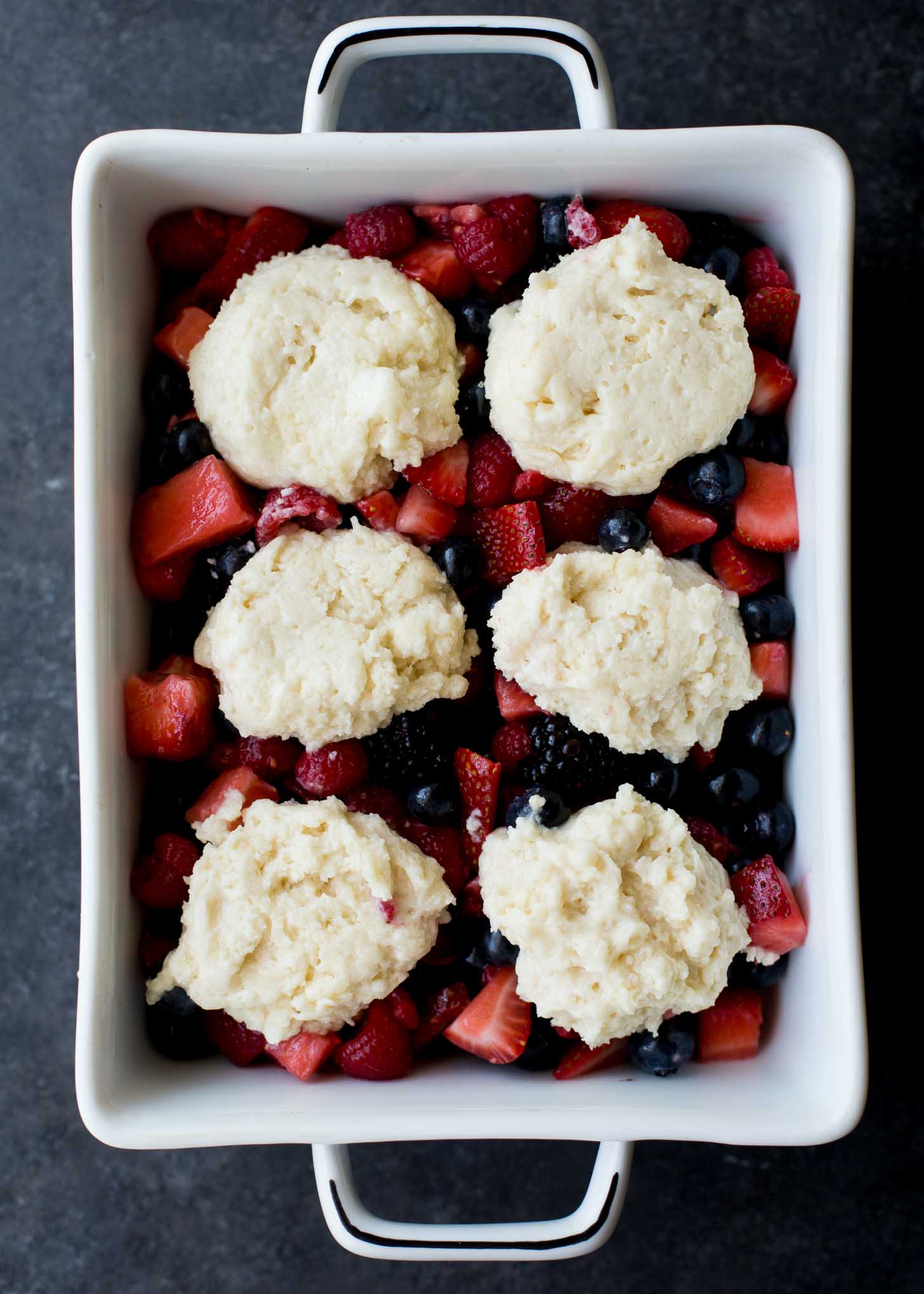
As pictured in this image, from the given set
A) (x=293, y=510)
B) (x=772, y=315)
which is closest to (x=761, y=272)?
(x=772, y=315)

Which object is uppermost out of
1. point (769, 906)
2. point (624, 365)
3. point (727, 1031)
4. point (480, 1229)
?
point (624, 365)

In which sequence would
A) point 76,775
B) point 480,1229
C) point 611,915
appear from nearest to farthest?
point 611,915, point 480,1229, point 76,775

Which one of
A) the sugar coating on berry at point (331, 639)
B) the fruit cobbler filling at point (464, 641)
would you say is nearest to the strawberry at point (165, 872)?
the fruit cobbler filling at point (464, 641)

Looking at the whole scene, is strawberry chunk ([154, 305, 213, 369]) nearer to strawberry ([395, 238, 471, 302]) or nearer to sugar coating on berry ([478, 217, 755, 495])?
strawberry ([395, 238, 471, 302])

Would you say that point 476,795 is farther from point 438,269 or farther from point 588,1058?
point 438,269

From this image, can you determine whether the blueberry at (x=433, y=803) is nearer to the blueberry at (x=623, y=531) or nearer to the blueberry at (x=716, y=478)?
the blueberry at (x=623, y=531)

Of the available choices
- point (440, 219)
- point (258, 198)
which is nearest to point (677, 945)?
point (440, 219)
